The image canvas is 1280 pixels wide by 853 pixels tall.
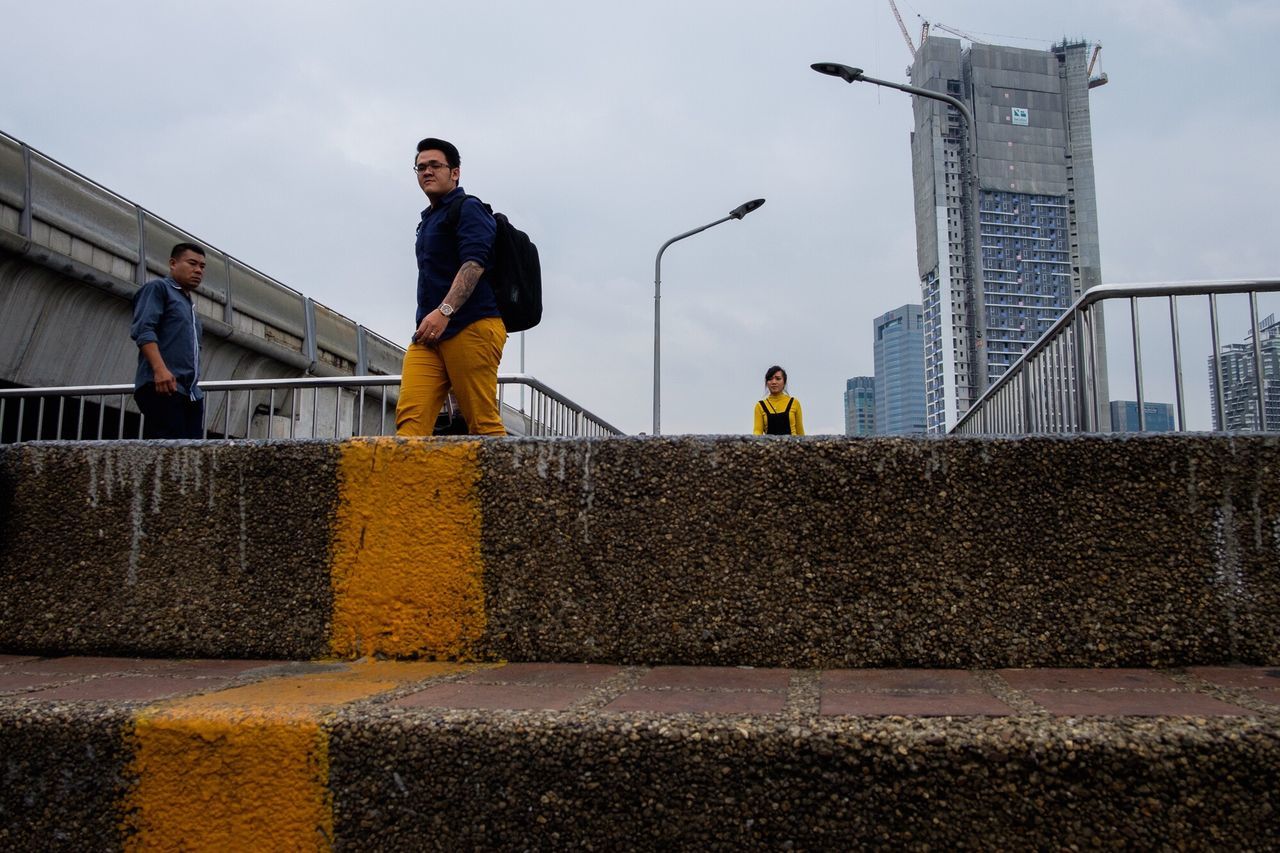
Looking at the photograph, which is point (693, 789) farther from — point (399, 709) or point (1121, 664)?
point (1121, 664)

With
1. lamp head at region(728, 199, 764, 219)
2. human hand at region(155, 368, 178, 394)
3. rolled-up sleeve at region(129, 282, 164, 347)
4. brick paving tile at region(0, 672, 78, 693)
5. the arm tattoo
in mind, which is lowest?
brick paving tile at region(0, 672, 78, 693)

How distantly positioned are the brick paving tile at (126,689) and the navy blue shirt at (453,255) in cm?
193

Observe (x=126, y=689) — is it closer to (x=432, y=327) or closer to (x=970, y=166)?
(x=432, y=327)

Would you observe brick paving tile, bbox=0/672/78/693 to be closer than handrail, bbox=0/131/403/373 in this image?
Yes

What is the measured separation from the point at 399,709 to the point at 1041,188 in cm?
4210

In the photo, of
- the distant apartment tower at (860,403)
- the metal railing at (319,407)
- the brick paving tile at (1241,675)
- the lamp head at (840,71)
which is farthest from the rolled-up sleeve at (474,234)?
the distant apartment tower at (860,403)

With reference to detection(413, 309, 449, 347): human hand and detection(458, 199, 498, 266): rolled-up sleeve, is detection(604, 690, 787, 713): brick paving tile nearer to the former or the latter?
detection(413, 309, 449, 347): human hand

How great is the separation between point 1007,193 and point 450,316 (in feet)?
137

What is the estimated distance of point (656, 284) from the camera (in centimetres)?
2067

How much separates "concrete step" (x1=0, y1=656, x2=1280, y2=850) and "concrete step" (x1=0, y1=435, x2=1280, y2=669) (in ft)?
0.84

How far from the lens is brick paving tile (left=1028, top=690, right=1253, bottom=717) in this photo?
174 centimetres

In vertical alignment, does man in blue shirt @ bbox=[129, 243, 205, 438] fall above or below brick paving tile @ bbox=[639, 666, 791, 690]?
above

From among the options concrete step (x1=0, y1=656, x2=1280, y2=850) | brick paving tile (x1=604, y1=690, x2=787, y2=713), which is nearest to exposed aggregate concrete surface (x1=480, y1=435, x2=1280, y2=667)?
concrete step (x1=0, y1=656, x2=1280, y2=850)

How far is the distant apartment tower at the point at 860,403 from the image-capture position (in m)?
74.8
